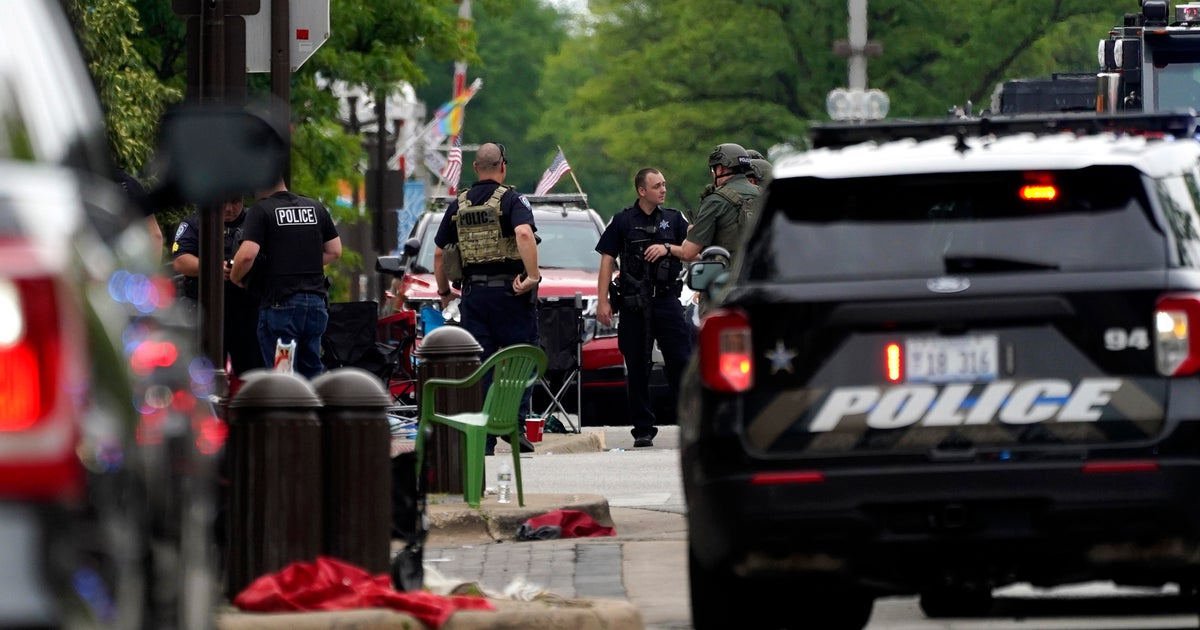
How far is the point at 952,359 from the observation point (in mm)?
7211

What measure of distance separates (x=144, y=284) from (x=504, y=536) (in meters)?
7.85

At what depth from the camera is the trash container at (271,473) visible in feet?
29.3

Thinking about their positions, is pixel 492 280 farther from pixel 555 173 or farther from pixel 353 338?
pixel 555 173

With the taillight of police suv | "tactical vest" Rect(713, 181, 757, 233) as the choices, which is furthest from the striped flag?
the taillight of police suv

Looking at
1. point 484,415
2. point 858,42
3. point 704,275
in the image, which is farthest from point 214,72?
point 858,42

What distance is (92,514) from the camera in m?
3.44

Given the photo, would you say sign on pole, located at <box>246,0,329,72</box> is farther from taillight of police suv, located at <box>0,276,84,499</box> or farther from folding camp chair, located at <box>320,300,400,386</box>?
taillight of police suv, located at <box>0,276,84,499</box>

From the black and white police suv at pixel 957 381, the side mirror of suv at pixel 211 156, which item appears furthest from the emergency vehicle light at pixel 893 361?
the side mirror of suv at pixel 211 156

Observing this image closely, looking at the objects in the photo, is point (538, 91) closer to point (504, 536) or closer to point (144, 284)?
point (504, 536)

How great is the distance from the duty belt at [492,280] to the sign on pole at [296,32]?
177 centimetres

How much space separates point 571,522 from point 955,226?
5137mm

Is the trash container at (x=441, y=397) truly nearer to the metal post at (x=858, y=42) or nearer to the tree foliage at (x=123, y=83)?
the tree foliage at (x=123, y=83)

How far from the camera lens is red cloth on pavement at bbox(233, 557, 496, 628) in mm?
8267

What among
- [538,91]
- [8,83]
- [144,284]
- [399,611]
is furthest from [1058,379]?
[538,91]
